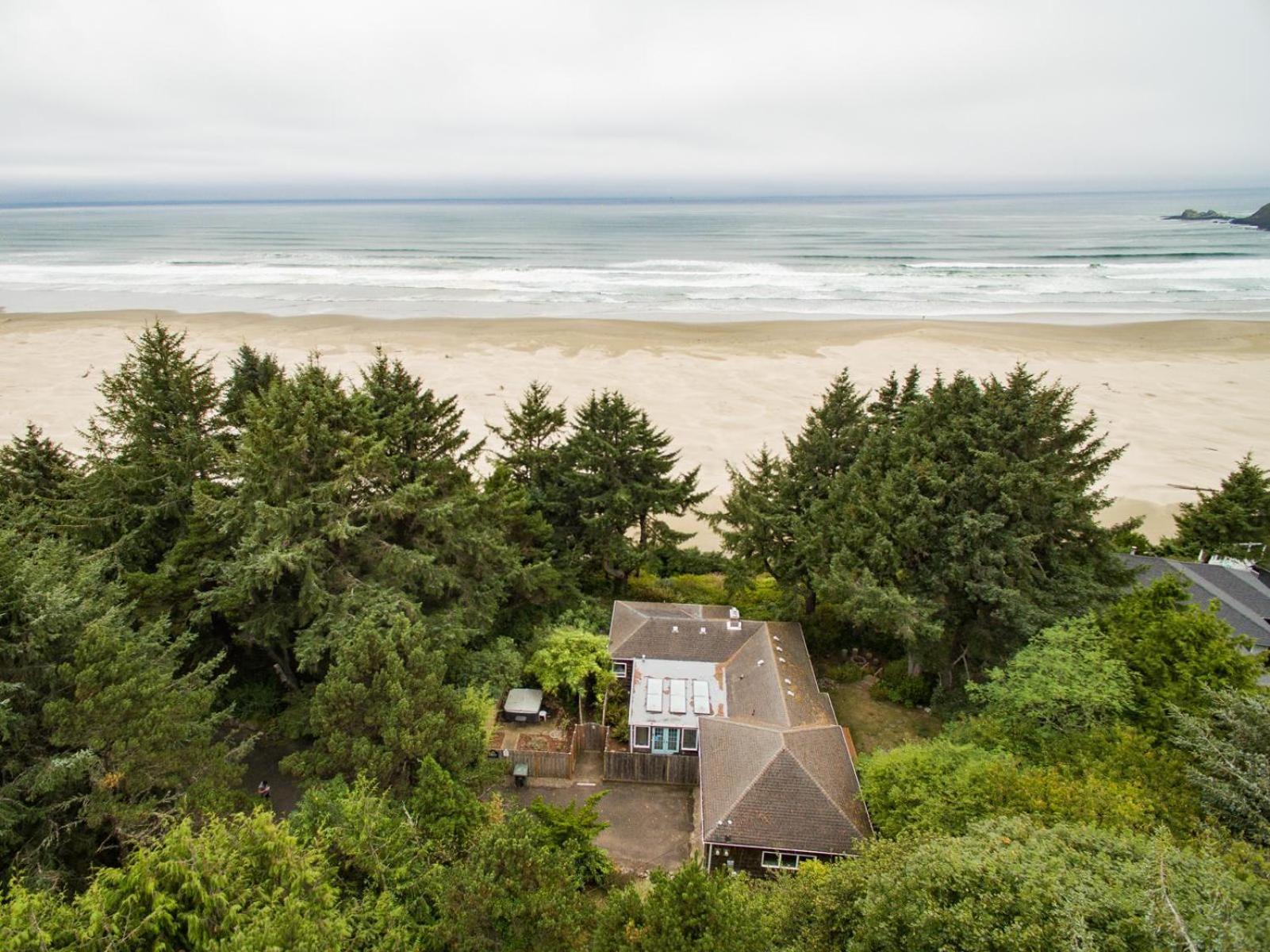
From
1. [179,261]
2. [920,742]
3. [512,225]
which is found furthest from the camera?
[512,225]

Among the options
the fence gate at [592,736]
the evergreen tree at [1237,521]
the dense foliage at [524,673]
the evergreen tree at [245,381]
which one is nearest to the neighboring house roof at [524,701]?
the dense foliage at [524,673]

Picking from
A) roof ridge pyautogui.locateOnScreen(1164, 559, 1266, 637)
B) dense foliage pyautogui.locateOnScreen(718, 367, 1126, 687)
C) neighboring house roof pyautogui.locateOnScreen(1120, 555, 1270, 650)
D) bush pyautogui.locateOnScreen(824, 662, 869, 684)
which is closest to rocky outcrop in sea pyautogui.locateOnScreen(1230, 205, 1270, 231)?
neighboring house roof pyautogui.locateOnScreen(1120, 555, 1270, 650)

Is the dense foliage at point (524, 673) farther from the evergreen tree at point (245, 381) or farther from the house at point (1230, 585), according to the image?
the house at point (1230, 585)

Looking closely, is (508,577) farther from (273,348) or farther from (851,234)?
(851,234)

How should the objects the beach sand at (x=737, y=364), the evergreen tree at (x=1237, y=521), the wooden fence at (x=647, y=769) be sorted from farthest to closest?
the beach sand at (x=737, y=364) → the evergreen tree at (x=1237, y=521) → the wooden fence at (x=647, y=769)

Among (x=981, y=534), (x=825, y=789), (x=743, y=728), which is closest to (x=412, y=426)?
(x=743, y=728)

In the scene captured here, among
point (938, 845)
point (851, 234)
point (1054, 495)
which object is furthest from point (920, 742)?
point (851, 234)
